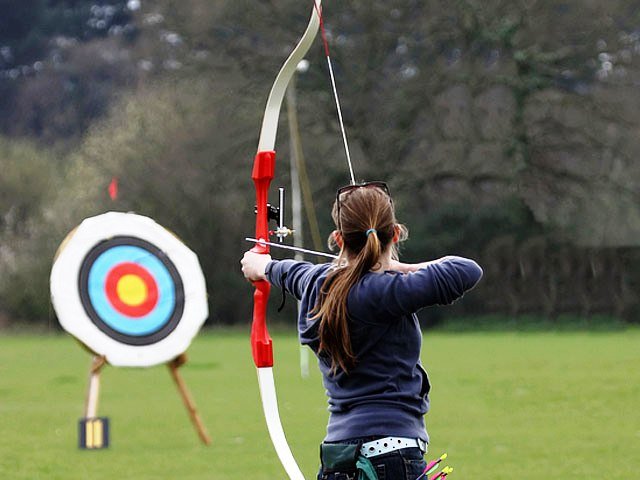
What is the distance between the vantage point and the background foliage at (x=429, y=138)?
23.1 meters

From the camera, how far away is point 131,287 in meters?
8.51

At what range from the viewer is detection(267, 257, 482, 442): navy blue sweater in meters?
2.75

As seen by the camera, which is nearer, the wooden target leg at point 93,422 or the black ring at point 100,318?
the wooden target leg at point 93,422

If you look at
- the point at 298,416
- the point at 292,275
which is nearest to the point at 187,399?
the point at 298,416

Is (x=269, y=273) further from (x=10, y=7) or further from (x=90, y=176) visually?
(x=10, y=7)

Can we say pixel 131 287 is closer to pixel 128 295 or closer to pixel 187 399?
pixel 128 295

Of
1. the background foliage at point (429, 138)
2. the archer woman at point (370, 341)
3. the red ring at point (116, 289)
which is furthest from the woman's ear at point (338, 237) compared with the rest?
the background foliage at point (429, 138)

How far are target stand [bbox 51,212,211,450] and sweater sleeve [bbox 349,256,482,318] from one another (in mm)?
5261

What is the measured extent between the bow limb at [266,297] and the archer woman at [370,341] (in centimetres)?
44

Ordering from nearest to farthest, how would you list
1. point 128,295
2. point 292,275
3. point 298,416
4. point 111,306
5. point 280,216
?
point 292,275, point 280,216, point 111,306, point 128,295, point 298,416

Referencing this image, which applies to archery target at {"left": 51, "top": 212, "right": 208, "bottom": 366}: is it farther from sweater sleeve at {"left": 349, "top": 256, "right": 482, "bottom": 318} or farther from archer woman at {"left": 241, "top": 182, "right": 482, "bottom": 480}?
sweater sleeve at {"left": 349, "top": 256, "right": 482, "bottom": 318}

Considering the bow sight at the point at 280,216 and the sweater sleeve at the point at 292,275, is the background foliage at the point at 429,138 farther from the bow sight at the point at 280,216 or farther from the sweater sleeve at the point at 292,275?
the sweater sleeve at the point at 292,275

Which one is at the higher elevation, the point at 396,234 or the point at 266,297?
the point at 396,234

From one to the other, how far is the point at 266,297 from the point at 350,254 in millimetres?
769
